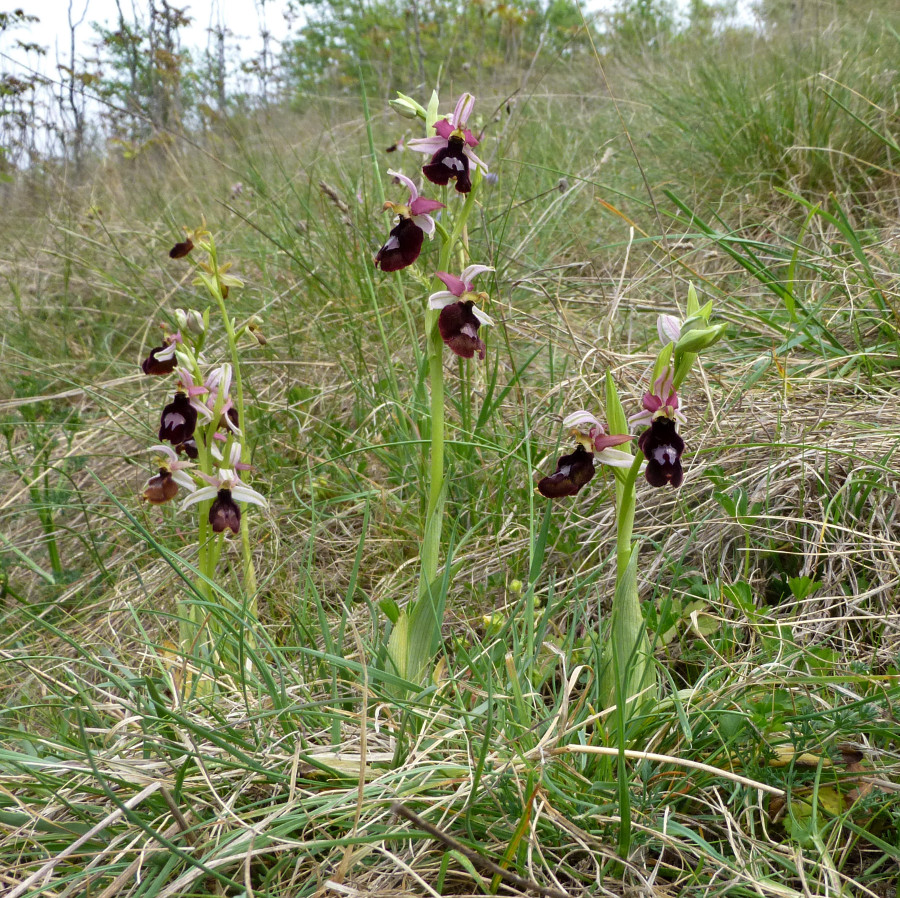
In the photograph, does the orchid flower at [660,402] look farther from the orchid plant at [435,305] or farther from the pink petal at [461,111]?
the pink petal at [461,111]

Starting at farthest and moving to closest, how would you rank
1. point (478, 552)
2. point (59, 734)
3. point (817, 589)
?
1. point (478, 552)
2. point (817, 589)
3. point (59, 734)

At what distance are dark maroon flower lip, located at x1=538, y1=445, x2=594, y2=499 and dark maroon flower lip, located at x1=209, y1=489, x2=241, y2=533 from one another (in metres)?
0.76

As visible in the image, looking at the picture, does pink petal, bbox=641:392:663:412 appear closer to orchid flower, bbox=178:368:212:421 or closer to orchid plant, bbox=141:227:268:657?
orchid plant, bbox=141:227:268:657

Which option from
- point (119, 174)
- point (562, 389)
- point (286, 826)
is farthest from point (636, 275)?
point (119, 174)

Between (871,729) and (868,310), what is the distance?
158 centimetres

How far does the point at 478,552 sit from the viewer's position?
2037mm

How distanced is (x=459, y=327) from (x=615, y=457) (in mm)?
410

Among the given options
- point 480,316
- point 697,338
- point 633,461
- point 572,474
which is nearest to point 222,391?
point 480,316

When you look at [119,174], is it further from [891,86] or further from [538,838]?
[538,838]

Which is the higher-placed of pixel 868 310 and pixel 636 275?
pixel 636 275

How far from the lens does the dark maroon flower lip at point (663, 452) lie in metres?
1.33

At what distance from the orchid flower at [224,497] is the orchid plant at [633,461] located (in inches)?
30.1

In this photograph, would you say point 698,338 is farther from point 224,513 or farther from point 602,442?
point 224,513

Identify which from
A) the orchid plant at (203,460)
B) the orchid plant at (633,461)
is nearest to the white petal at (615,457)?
the orchid plant at (633,461)
